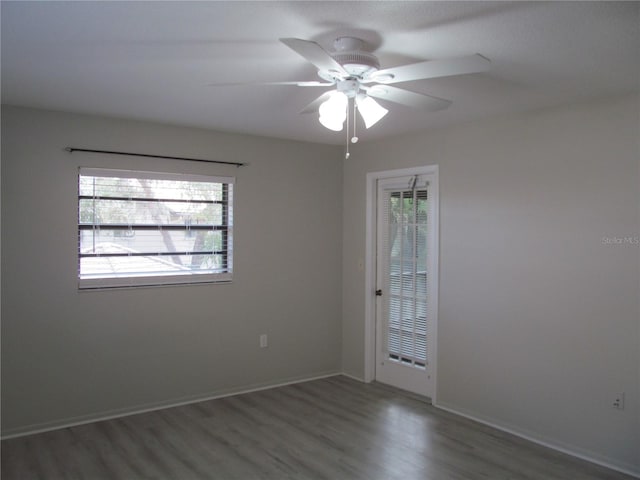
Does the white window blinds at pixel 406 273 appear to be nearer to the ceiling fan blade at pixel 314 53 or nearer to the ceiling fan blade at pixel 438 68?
the ceiling fan blade at pixel 438 68

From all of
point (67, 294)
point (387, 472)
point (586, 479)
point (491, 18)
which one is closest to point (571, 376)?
point (586, 479)

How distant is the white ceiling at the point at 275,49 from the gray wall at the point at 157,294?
0.55m

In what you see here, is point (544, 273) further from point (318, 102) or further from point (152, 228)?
point (152, 228)

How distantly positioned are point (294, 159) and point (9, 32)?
9.72ft

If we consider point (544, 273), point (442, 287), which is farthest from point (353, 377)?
point (544, 273)

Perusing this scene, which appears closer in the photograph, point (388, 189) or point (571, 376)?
point (571, 376)

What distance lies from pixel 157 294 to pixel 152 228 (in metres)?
0.55

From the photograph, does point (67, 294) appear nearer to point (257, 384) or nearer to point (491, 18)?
point (257, 384)

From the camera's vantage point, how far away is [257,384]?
485 centimetres

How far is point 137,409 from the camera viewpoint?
13.8 feet

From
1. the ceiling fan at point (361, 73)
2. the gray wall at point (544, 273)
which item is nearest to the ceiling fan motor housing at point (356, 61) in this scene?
the ceiling fan at point (361, 73)

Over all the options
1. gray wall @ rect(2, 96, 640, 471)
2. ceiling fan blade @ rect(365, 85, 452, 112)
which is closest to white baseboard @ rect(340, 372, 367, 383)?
gray wall @ rect(2, 96, 640, 471)

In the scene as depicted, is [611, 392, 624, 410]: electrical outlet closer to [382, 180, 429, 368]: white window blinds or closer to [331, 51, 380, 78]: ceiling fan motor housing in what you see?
[382, 180, 429, 368]: white window blinds

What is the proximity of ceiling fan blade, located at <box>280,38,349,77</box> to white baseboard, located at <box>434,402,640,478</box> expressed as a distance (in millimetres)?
2935
